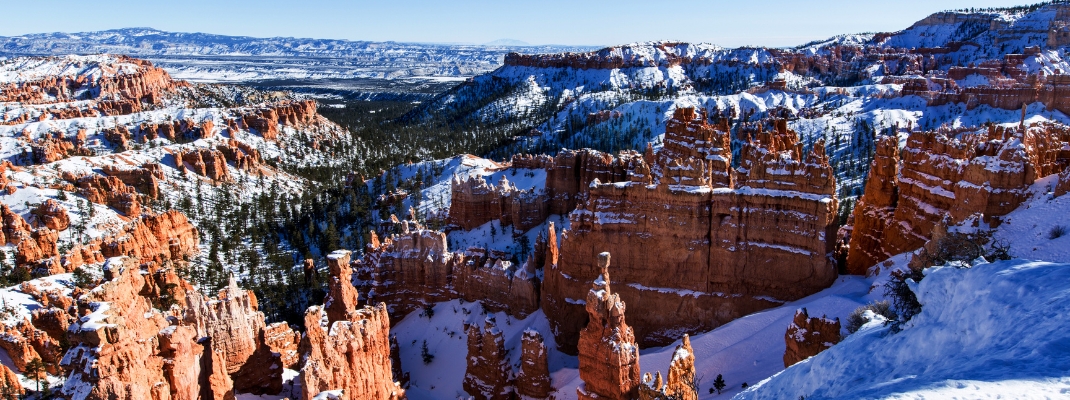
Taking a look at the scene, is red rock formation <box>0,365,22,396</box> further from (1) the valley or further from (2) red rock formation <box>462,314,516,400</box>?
(2) red rock formation <box>462,314,516,400</box>

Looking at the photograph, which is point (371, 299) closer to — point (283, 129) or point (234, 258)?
point (234, 258)

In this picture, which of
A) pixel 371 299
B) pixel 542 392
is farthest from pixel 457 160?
pixel 542 392

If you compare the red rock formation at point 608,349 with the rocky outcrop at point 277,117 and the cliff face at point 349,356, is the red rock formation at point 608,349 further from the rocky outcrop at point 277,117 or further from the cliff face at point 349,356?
the rocky outcrop at point 277,117

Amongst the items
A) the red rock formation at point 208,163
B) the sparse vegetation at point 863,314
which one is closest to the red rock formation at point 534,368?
the sparse vegetation at point 863,314

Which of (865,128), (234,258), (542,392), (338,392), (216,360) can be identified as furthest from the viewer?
(865,128)

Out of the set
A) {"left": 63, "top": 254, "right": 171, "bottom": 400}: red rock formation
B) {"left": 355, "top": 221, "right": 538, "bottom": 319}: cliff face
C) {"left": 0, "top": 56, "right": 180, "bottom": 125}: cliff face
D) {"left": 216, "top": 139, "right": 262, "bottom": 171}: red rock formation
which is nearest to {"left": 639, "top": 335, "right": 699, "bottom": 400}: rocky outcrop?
{"left": 63, "top": 254, "right": 171, "bottom": 400}: red rock formation

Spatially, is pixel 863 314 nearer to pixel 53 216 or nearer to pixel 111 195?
pixel 53 216

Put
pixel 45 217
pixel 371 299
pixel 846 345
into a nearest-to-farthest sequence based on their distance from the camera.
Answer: pixel 846 345
pixel 371 299
pixel 45 217
